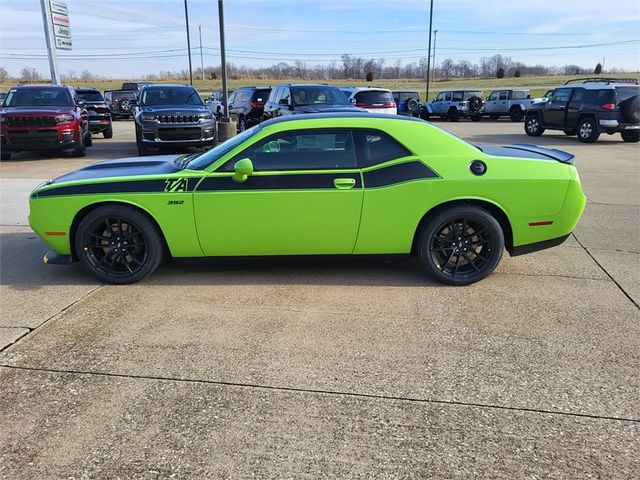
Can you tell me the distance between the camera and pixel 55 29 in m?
23.5

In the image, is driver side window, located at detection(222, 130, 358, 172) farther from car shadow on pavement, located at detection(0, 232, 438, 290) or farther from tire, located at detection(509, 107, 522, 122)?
tire, located at detection(509, 107, 522, 122)

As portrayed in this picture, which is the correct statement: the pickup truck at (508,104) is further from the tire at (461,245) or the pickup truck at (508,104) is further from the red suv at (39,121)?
the tire at (461,245)

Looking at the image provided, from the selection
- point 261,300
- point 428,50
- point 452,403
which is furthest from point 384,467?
point 428,50

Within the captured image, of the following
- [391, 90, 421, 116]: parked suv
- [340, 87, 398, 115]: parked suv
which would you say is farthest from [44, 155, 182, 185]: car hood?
[391, 90, 421, 116]: parked suv

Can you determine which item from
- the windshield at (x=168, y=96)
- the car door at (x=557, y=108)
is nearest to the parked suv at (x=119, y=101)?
the windshield at (x=168, y=96)

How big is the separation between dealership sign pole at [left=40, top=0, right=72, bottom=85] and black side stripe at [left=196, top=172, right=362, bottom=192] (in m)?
20.1

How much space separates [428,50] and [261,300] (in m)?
42.2

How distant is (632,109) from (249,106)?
12.6m

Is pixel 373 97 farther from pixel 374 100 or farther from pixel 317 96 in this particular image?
pixel 317 96

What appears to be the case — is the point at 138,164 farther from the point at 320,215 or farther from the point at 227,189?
the point at 320,215

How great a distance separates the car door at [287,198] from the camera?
455 centimetres

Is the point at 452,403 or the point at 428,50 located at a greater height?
the point at 428,50

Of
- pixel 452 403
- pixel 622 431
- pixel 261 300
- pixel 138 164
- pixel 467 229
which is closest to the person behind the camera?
pixel 622 431

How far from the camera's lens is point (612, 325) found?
13.0 ft
